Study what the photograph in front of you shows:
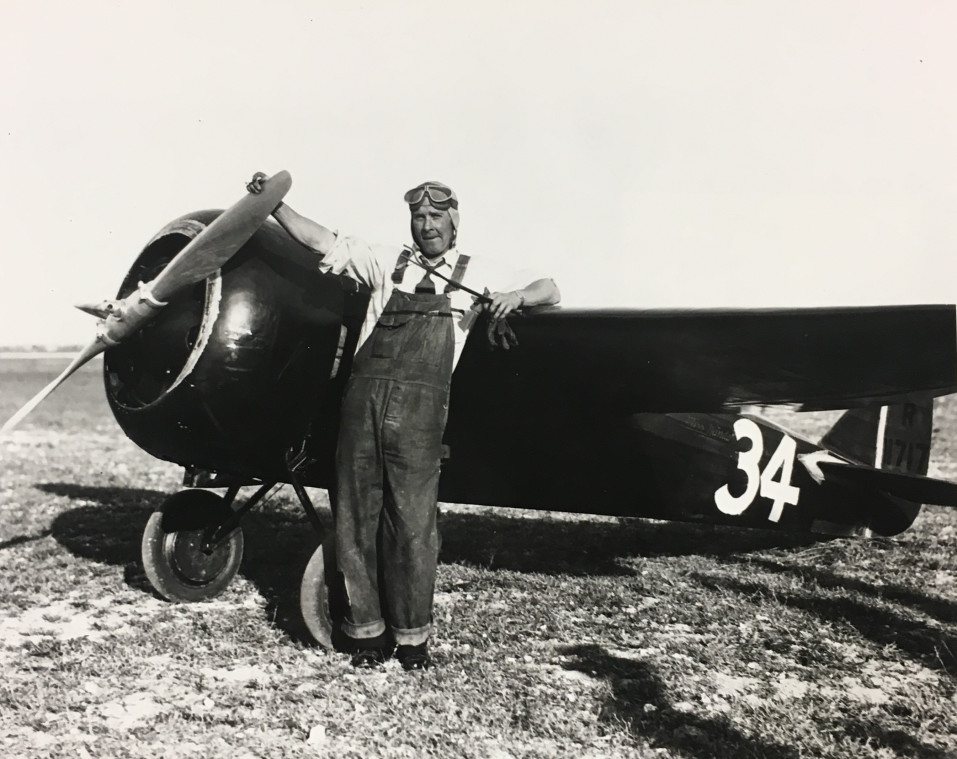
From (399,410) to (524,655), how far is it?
1497 mm

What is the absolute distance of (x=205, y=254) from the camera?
3.66m

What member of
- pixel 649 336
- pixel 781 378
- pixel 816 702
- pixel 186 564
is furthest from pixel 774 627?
pixel 186 564

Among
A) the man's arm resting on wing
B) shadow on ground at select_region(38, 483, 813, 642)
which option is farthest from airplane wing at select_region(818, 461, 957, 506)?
the man's arm resting on wing

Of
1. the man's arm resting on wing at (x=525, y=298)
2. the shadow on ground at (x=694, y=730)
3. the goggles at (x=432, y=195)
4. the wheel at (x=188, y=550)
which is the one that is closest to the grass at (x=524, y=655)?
the shadow on ground at (x=694, y=730)

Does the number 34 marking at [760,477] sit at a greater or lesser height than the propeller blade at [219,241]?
lesser

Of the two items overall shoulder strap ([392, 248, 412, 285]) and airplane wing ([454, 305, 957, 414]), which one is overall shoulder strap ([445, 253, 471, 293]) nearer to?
overall shoulder strap ([392, 248, 412, 285])

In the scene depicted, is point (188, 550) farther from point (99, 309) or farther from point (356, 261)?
point (356, 261)

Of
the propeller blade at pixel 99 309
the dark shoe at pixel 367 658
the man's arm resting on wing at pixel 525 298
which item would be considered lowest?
the dark shoe at pixel 367 658

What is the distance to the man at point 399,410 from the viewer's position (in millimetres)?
3740

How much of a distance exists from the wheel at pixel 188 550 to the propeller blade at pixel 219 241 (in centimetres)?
181

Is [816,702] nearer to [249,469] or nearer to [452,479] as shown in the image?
[452,479]

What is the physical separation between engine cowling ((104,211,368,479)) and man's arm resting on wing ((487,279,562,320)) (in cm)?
82

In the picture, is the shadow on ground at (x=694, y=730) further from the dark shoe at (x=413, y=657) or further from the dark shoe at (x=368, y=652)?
the dark shoe at (x=368, y=652)

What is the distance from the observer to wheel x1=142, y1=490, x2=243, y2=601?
16.1 ft
